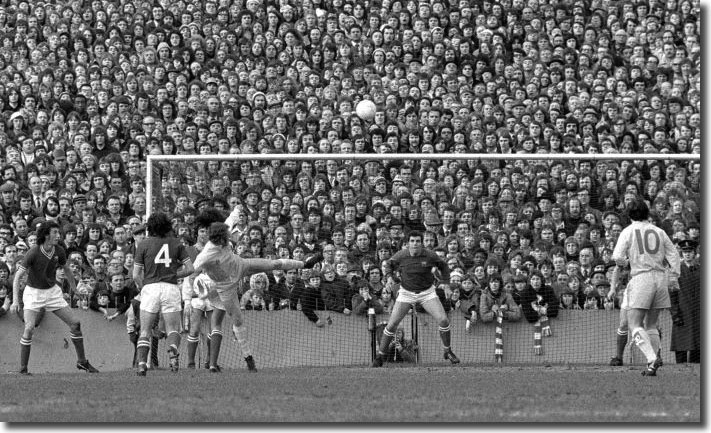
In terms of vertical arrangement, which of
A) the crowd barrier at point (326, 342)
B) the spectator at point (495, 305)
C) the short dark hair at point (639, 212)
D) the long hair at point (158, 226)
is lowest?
the crowd barrier at point (326, 342)

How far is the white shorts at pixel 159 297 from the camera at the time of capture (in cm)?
1441

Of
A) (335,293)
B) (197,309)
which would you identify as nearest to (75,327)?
(197,309)

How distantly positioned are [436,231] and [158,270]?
452 centimetres

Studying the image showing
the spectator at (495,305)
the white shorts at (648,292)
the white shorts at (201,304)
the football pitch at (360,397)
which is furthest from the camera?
the spectator at (495,305)

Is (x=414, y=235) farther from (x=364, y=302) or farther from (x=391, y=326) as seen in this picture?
(x=364, y=302)

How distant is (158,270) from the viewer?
14.4 m

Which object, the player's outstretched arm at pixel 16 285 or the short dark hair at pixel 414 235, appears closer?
the player's outstretched arm at pixel 16 285

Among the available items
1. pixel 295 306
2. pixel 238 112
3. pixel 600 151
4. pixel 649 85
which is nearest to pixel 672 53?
pixel 649 85

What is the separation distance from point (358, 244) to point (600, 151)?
426cm

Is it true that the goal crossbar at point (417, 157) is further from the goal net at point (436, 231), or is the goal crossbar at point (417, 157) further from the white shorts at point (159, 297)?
the white shorts at point (159, 297)

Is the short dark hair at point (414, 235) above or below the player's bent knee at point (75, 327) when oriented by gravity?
above

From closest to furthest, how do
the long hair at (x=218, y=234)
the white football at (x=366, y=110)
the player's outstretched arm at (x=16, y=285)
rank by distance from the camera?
the long hair at (x=218, y=234)
the player's outstretched arm at (x=16, y=285)
the white football at (x=366, y=110)

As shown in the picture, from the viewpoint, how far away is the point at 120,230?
17828 millimetres

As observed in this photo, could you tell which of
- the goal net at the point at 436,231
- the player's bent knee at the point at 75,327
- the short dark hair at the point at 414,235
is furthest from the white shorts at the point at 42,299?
the short dark hair at the point at 414,235
